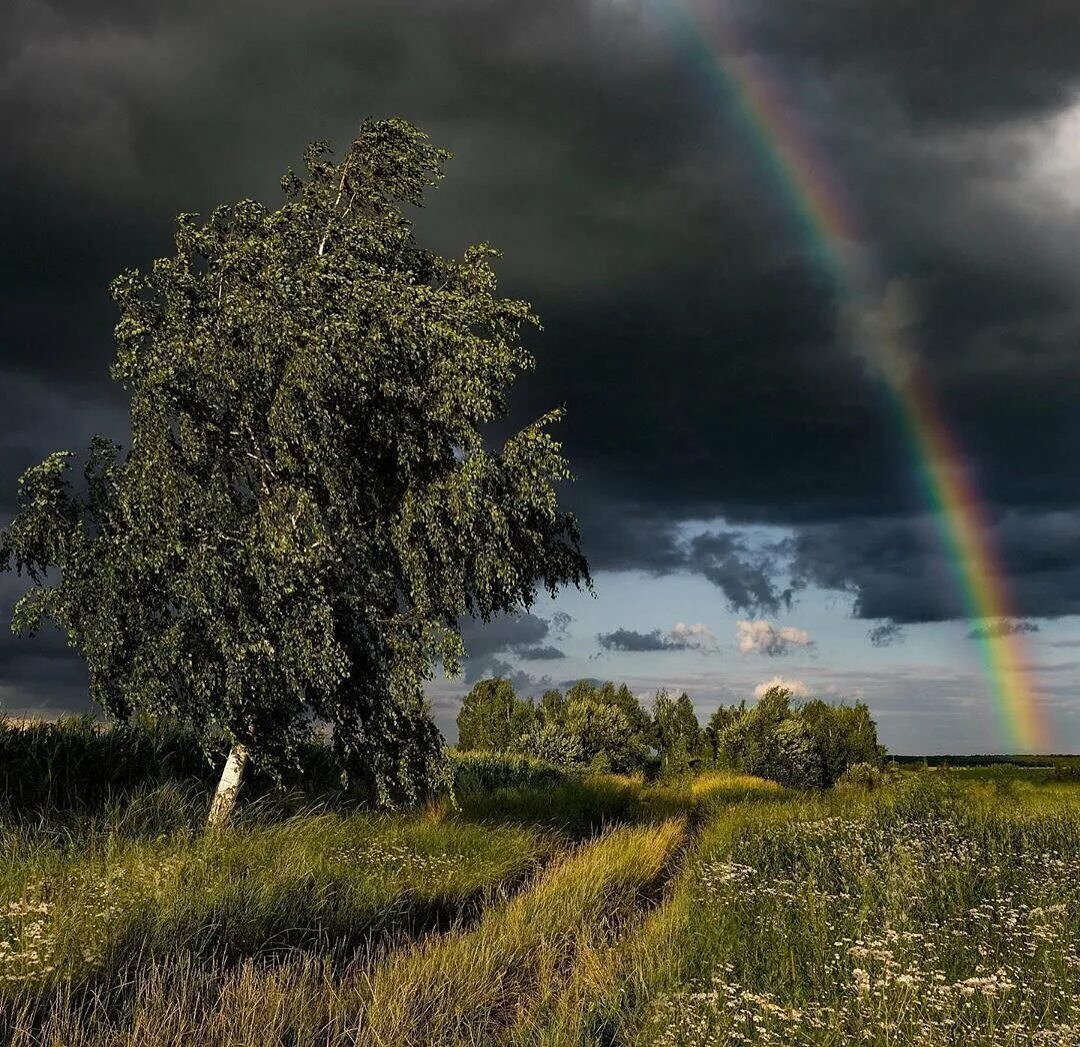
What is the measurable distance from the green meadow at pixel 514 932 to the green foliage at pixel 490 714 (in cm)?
4085

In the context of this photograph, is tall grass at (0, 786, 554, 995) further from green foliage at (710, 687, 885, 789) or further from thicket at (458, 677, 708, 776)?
green foliage at (710, 687, 885, 789)

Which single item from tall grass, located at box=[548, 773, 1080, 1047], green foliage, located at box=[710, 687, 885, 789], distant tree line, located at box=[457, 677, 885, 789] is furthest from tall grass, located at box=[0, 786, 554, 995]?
green foliage, located at box=[710, 687, 885, 789]

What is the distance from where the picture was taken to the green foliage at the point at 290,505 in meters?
13.8

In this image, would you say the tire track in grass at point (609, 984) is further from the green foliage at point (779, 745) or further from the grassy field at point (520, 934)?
the green foliage at point (779, 745)

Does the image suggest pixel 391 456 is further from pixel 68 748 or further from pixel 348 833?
pixel 68 748

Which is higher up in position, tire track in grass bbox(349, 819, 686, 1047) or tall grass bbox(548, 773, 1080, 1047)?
tall grass bbox(548, 773, 1080, 1047)

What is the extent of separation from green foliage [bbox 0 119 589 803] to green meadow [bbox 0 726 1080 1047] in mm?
1820

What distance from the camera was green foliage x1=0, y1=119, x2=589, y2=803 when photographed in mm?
13812

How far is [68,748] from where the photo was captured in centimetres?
1577

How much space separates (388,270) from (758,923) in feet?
42.9


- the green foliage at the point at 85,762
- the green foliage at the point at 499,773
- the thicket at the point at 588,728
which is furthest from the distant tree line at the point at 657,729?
the green foliage at the point at 85,762

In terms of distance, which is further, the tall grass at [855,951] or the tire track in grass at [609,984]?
the tire track in grass at [609,984]

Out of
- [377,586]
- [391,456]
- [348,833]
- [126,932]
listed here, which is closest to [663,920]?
[126,932]

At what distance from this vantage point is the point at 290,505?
14.6 meters
